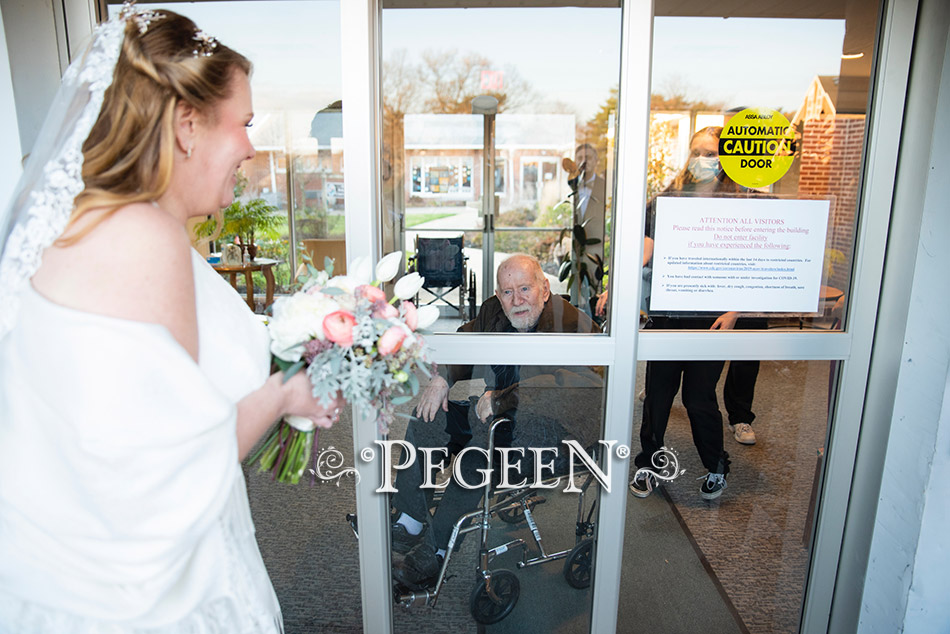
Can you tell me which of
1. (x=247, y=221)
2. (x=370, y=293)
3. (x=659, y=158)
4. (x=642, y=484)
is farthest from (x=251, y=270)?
(x=642, y=484)

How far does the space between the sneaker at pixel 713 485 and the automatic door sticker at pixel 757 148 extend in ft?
4.55

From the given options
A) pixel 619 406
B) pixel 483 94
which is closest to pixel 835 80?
pixel 619 406

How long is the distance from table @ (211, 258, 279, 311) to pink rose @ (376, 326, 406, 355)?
1.27 meters

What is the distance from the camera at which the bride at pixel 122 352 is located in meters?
0.88

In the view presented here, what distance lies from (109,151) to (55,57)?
0.84 metres

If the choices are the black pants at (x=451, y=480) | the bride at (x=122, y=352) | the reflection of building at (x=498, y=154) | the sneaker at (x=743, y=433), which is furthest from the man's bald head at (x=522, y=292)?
the reflection of building at (x=498, y=154)

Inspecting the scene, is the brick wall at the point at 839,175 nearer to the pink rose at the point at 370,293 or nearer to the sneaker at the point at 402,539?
the pink rose at the point at 370,293

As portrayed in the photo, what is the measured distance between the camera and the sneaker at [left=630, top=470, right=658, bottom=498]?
6.94ft

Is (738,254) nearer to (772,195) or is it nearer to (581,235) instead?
(772,195)

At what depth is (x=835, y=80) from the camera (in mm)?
1873

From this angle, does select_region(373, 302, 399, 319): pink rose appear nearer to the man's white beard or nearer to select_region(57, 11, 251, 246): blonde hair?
select_region(57, 11, 251, 246): blonde hair

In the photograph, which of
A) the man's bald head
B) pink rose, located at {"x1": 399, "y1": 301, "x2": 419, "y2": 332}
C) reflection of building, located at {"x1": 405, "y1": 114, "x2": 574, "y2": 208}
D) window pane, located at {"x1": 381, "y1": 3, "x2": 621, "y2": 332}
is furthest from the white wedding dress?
reflection of building, located at {"x1": 405, "y1": 114, "x2": 574, "y2": 208}

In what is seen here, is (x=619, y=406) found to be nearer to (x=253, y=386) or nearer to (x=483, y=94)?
(x=253, y=386)

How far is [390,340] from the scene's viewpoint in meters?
1.08
